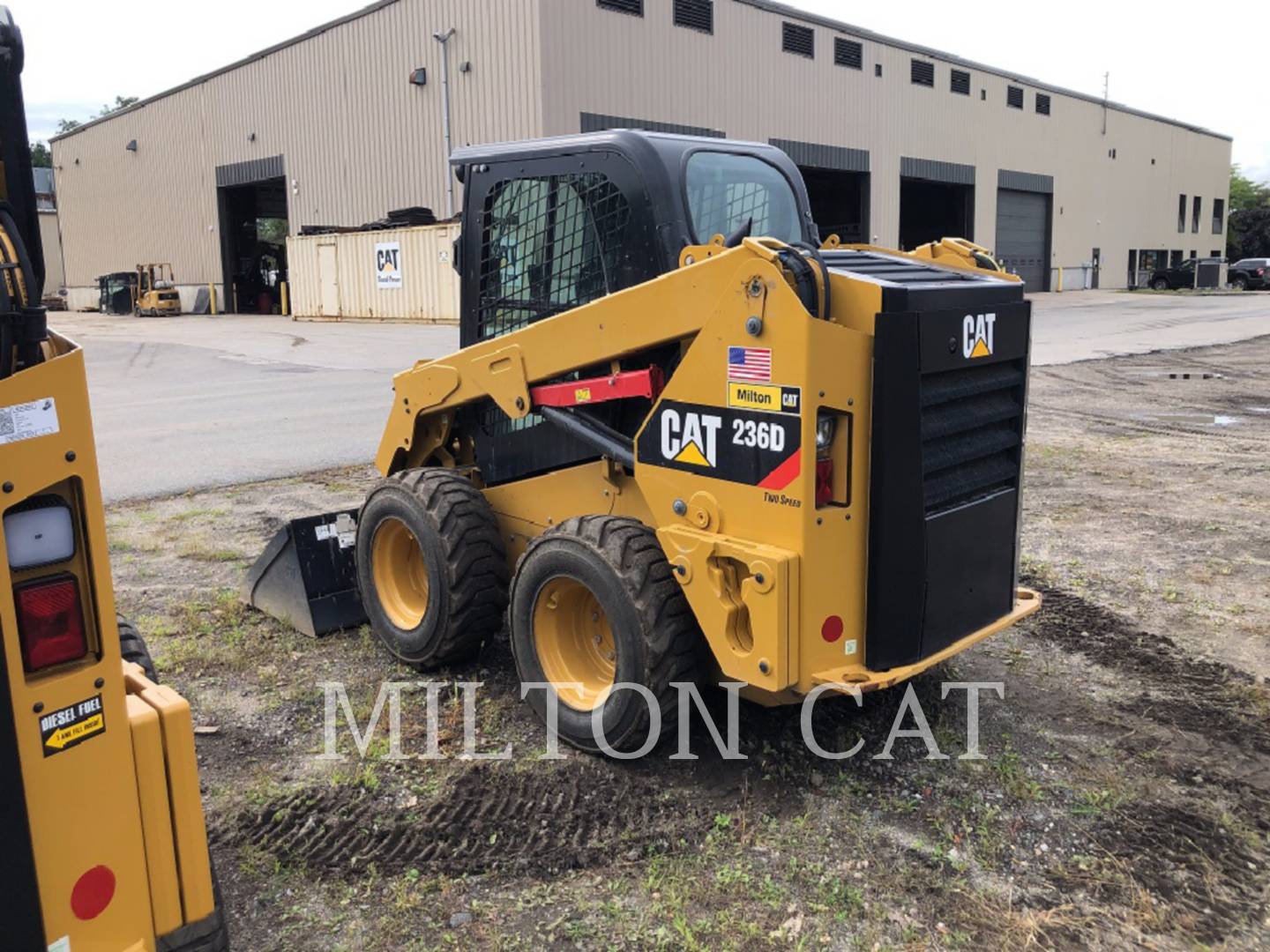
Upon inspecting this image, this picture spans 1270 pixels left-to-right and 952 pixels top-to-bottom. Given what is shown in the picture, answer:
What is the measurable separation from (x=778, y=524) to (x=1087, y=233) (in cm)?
5221

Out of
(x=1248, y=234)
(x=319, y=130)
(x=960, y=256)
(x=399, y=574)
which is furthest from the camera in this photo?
(x=1248, y=234)

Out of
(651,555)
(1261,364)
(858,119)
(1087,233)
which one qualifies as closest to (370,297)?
(858,119)

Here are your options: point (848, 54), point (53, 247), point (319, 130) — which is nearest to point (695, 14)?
point (848, 54)

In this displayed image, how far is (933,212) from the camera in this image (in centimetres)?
4500

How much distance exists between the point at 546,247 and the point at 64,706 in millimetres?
2996

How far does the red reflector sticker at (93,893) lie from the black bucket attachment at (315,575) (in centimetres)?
317

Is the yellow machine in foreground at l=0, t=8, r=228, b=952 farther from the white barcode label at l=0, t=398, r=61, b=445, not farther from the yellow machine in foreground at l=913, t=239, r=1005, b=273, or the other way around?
the yellow machine in foreground at l=913, t=239, r=1005, b=273

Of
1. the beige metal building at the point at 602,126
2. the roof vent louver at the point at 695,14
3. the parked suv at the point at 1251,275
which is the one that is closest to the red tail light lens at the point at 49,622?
the beige metal building at the point at 602,126

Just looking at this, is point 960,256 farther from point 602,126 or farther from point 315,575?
point 602,126

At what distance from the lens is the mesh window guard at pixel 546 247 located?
14.1ft

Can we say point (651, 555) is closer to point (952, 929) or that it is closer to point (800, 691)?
point (800, 691)

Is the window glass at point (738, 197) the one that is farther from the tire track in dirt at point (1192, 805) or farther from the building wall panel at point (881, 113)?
the building wall panel at point (881, 113)

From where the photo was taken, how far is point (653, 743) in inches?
153

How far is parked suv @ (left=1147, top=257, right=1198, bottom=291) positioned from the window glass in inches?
1959
